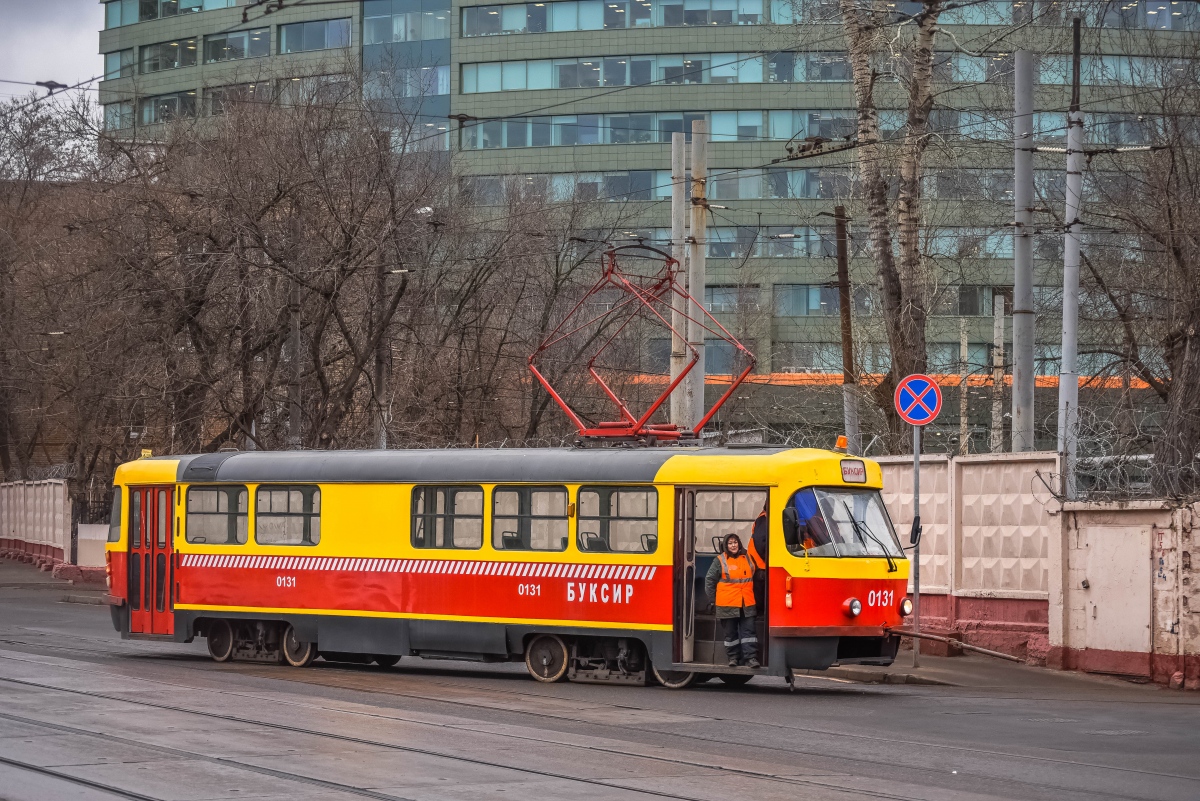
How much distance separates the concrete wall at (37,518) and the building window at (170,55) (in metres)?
37.1

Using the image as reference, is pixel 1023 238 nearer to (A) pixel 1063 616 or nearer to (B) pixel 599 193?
(A) pixel 1063 616

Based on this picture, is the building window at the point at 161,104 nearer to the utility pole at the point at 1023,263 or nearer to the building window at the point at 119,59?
the building window at the point at 119,59

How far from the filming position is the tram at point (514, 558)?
1783 centimetres

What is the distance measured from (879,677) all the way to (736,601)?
2459mm

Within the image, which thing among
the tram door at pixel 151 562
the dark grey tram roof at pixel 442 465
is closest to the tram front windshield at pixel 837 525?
the dark grey tram roof at pixel 442 465

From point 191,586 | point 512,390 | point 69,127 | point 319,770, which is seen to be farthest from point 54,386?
point 319,770

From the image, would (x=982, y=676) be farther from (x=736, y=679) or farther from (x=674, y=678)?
(x=674, y=678)

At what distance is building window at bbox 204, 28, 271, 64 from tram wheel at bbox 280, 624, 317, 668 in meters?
65.9

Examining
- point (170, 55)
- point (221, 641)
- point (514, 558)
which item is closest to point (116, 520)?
point (221, 641)

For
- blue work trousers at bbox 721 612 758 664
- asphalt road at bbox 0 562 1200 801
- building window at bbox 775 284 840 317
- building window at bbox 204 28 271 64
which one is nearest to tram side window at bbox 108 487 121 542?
asphalt road at bbox 0 562 1200 801

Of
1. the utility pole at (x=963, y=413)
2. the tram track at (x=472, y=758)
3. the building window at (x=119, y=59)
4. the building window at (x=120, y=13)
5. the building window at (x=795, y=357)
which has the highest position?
the building window at (x=120, y=13)

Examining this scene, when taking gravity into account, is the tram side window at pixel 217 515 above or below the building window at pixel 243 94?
below

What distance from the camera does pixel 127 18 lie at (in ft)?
295

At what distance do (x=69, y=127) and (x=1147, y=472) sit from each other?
106 ft
